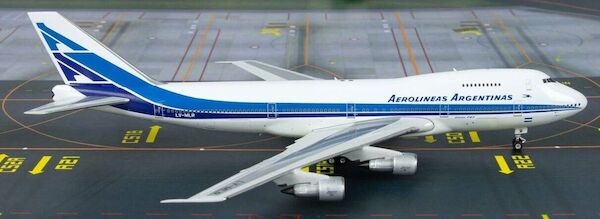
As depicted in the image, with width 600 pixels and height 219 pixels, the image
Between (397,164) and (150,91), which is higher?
(150,91)

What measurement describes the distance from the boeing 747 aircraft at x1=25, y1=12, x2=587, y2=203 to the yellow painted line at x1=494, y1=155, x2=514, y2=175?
1.89m

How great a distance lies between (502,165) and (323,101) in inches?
477

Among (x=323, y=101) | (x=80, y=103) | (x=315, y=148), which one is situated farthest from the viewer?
(x=323, y=101)

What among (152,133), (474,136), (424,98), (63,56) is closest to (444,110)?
(424,98)

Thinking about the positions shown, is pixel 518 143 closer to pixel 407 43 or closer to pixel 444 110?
pixel 444 110

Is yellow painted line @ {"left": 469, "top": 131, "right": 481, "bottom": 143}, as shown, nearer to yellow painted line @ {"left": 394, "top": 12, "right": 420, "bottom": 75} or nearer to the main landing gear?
the main landing gear

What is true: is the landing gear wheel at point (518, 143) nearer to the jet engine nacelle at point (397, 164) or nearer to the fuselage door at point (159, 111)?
the jet engine nacelle at point (397, 164)

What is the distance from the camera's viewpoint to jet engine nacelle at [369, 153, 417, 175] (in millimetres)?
49469

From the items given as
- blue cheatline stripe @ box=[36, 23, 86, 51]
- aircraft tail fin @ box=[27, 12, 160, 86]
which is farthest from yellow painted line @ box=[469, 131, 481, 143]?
blue cheatline stripe @ box=[36, 23, 86, 51]

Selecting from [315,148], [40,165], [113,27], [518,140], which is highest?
[113,27]

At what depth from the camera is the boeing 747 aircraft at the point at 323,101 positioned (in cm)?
5100

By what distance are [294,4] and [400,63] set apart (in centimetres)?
2446

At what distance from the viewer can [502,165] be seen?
172ft

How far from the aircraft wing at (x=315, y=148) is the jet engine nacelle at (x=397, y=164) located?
1516 mm
